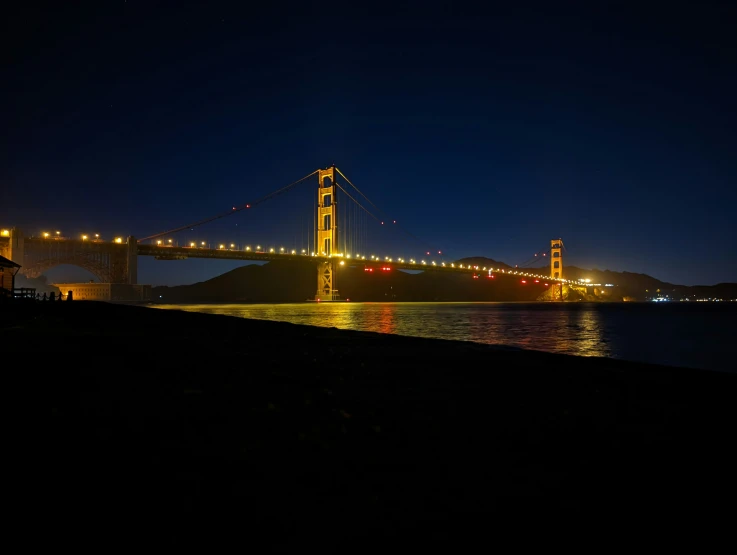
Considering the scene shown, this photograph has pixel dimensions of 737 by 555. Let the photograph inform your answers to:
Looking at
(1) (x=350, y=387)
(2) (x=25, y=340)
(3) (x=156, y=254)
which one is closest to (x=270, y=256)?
(3) (x=156, y=254)

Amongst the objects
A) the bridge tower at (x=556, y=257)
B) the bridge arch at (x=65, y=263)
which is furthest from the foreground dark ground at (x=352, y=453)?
the bridge tower at (x=556, y=257)

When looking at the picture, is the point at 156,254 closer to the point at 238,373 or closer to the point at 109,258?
the point at 109,258

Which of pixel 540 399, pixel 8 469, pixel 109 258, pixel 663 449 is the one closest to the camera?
pixel 8 469

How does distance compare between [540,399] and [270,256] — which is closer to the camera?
[540,399]

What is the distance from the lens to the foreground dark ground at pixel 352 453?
82.9 inches

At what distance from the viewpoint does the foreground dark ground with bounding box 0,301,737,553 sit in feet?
6.91

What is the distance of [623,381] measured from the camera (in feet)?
21.1

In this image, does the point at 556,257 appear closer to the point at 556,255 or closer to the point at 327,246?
the point at 556,255

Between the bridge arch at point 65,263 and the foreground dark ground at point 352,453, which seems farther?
the bridge arch at point 65,263

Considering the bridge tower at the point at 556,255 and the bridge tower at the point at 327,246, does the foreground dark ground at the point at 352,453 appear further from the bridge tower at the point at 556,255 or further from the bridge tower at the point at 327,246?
the bridge tower at the point at 556,255

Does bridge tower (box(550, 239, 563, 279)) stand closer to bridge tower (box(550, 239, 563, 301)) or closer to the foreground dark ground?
bridge tower (box(550, 239, 563, 301))

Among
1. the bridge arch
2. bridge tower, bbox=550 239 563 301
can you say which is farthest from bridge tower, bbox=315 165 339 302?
bridge tower, bbox=550 239 563 301

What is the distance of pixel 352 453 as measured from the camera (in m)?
3.04

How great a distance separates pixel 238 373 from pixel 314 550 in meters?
4.45
